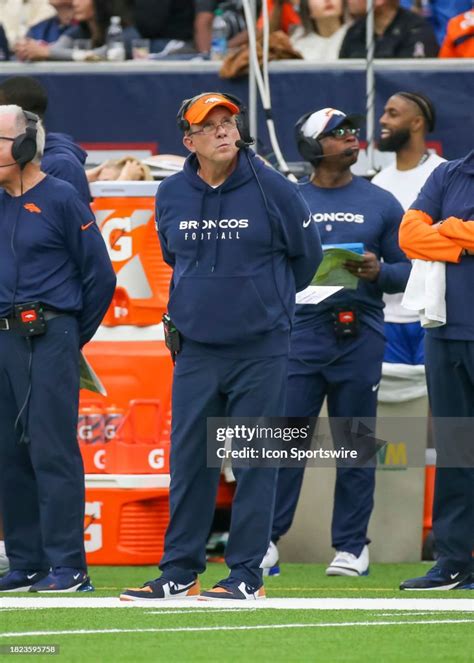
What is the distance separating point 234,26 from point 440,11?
55.9 inches

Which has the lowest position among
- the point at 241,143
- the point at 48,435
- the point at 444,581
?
the point at 444,581

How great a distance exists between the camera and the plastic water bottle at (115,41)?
11695 millimetres

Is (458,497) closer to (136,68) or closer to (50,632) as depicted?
(50,632)

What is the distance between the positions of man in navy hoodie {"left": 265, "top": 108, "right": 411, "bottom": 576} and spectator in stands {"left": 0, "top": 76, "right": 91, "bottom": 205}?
120cm

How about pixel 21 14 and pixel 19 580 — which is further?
pixel 21 14

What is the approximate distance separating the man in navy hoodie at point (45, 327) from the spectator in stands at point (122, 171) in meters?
2.03

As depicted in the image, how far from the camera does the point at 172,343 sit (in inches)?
266

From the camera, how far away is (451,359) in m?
7.38

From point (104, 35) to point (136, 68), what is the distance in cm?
140

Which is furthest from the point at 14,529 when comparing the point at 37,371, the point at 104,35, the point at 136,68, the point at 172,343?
the point at 104,35

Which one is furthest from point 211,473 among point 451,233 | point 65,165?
point 65,165

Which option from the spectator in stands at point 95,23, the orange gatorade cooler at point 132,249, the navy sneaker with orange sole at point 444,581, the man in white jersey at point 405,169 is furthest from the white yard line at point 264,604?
the spectator in stands at point 95,23

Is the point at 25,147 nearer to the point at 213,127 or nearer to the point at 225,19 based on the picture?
the point at 213,127

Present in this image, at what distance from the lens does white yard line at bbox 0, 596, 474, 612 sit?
6.57 meters
